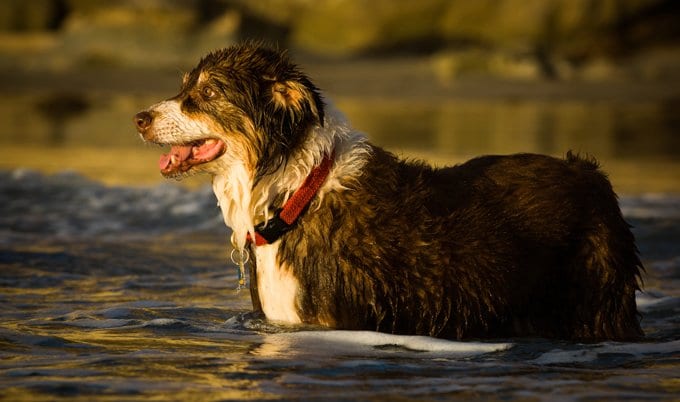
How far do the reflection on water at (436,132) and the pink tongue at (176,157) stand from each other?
21.7ft

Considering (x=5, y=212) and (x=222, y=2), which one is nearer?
(x=5, y=212)

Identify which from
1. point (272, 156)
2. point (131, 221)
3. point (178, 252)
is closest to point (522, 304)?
point (272, 156)

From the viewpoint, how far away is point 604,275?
24.3ft

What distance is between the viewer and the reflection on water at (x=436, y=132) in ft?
A: 49.1

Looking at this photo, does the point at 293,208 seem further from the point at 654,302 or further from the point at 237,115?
the point at 654,302

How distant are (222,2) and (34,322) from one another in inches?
866

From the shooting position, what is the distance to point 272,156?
23.2 ft

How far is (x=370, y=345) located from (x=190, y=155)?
151 cm

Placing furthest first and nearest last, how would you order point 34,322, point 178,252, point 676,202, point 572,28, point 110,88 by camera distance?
1. point 572,28
2. point 110,88
3. point 676,202
4. point 178,252
5. point 34,322

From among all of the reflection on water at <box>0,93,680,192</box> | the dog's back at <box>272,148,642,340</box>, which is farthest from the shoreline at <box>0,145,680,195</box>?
the dog's back at <box>272,148,642,340</box>

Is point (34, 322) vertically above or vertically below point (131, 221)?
below

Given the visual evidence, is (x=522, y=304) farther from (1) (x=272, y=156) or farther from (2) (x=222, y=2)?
(2) (x=222, y=2)

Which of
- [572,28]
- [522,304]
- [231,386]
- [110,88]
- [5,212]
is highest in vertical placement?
[572,28]

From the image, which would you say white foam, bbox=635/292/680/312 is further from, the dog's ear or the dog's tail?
the dog's ear
